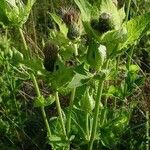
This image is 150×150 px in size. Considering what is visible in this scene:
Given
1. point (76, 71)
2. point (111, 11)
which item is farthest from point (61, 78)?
point (111, 11)

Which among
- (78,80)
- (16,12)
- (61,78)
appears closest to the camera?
(78,80)

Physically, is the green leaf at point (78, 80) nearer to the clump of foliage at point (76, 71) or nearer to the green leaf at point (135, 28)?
the clump of foliage at point (76, 71)

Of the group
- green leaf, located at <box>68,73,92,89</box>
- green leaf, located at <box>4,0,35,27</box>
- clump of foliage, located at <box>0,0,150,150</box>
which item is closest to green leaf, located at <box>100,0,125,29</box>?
clump of foliage, located at <box>0,0,150,150</box>

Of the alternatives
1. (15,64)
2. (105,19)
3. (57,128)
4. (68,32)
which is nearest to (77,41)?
(68,32)

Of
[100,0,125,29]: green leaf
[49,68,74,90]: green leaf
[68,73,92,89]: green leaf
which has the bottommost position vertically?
A: [49,68,74,90]: green leaf

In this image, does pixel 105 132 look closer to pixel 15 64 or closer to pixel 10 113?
pixel 15 64

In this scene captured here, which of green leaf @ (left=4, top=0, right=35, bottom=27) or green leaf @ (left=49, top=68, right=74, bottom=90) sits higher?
green leaf @ (left=4, top=0, right=35, bottom=27)

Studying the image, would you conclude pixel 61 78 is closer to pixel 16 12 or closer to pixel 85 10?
pixel 85 10

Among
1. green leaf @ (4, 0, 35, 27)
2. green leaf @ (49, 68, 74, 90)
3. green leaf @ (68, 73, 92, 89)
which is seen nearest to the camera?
green leaf @ (68, 73, 92, 89)

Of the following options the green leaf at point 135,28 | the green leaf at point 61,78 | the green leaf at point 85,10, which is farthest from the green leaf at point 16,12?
the green leaf at point 135,28

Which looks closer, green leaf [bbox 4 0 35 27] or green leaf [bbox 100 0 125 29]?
green leaf [bbox 100 0 125 29]

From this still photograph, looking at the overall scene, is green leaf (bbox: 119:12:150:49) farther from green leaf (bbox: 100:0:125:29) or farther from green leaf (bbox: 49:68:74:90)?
green leaf (bbox: 49:68:74:90)

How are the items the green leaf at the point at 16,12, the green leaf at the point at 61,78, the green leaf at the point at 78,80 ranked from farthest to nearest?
the green leaf at the point at 16,12
the green leaf at the point at 61,78
the green leaf at the point at 78,80

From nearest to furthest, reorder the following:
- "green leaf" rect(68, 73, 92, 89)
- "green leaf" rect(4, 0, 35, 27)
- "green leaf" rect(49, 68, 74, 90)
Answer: "green leaf" rect(68, 73, 92, 89), "green leaf" rect(49, 68, 74, 90), "green leaf" rect(4, 0, 35, 27)
